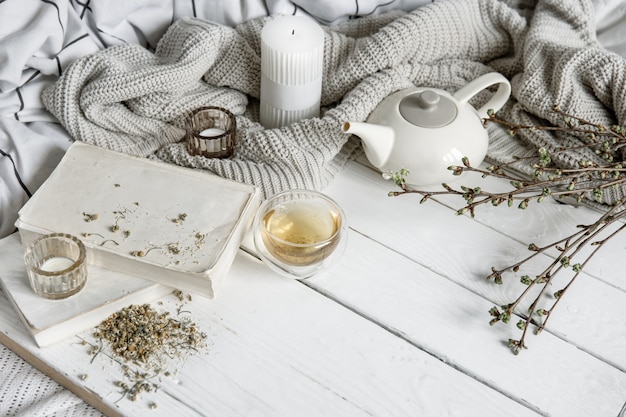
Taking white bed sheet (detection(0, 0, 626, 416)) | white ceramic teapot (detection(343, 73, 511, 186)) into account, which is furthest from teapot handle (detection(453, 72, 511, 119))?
white bed sheet (detection(0, 0, 626, 416))

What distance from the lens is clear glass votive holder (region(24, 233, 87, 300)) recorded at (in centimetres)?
71

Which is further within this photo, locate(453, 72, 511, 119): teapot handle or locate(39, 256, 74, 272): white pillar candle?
locate(453, 72, 511, 119): teapot handle

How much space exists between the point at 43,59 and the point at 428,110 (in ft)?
1.59

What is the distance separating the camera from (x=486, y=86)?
0.92 meters

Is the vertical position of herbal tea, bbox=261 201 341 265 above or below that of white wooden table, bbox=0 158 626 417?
above

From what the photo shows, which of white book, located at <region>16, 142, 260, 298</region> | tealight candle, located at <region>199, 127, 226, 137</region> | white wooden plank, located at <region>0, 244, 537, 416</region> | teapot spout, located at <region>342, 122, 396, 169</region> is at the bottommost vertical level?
white wooden plank, located at <region>0, 244, 537, 416</region>

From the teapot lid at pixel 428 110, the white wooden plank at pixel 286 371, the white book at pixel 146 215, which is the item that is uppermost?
the teapot lid at pixel 428 110

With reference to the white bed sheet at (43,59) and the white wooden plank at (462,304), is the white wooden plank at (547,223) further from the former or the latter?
the white bed sheet at (43,59)

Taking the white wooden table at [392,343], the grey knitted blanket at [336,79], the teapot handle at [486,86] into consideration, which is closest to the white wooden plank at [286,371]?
the white wooden table at [392,343]

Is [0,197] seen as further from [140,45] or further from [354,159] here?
[354,159]

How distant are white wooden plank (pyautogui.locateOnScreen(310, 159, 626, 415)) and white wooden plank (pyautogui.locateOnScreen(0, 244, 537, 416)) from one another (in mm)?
25

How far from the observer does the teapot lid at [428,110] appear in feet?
2.89

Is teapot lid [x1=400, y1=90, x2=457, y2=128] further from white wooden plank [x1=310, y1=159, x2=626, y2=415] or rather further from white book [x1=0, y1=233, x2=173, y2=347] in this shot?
white book [x1=0, y1=233, x2=173, y2=347]

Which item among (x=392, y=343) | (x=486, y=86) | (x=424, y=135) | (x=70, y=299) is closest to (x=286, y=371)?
(x=392, y=343)
